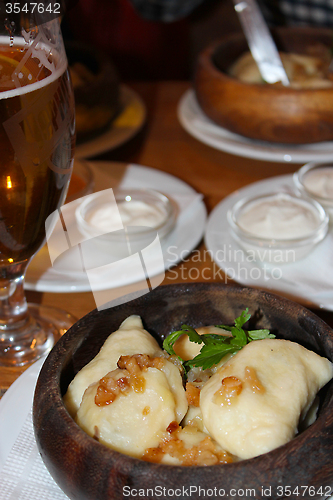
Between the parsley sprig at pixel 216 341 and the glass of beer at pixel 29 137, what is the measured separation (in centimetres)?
28

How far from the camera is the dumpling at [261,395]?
1.63 ft

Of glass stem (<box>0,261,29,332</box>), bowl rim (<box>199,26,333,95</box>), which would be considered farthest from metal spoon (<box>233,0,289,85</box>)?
glass stem (<box>0,261,29,332</box>)

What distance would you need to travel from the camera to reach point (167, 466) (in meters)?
0.46

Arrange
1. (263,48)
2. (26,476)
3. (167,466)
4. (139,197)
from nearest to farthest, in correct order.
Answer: (167,466) < (26,476) < (139,197) < (263,48)

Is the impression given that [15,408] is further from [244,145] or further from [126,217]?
[244,145]

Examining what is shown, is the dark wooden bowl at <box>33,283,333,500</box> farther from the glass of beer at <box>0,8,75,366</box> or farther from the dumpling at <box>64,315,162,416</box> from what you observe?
the glass of beer at <box>0,8,75,366</box>

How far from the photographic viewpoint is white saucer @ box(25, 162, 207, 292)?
918mm

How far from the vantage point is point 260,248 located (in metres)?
0.95

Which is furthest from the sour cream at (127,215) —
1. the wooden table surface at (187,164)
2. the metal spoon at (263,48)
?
the metal spoon at (263,48)

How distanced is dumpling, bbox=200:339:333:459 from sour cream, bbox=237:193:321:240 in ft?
1.40

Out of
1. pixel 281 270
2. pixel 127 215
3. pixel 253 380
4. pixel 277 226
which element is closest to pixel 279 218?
pixel 277 226

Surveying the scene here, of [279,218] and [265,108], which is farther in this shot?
[265,108]

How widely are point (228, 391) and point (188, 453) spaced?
0.23 ft

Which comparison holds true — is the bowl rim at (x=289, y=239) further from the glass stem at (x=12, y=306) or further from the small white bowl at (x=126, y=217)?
the glass stem at (x=12, y=306)
